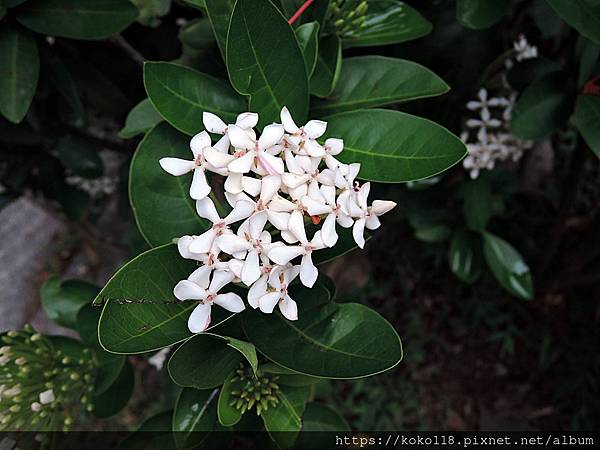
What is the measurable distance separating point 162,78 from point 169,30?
0.66 metres

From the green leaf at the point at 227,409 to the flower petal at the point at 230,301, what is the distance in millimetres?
167

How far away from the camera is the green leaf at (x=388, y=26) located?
1.00 m

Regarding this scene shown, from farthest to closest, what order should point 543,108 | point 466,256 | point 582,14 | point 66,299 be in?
point 466,256
point 66,299
point 543,108
point 582,14

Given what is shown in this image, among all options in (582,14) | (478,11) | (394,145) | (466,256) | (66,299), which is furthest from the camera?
(466,256)

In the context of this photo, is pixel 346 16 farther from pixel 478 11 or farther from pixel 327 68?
pixel 478 11

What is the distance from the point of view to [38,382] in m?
1.03

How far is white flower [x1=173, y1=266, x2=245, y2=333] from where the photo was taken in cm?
72

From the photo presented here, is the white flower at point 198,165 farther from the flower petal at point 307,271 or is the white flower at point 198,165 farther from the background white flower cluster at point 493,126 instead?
the background white flower cluster at point 493,126

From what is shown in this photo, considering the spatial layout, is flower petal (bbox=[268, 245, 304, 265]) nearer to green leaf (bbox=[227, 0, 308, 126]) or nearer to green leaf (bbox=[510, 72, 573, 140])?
green leaf (bbox=[227, 0, 308, 126])

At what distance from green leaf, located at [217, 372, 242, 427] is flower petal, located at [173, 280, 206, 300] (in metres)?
0.20

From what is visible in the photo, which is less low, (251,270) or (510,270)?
(251,270)

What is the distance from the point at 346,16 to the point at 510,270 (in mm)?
961

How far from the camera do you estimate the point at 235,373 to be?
0.92 metres

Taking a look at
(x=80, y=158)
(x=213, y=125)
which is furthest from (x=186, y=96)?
(x=80, y=158)
